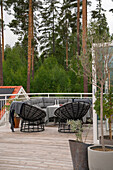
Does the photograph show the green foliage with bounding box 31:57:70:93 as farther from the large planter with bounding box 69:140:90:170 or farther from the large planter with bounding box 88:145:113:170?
the large planter with bounding box 88:145:113:170

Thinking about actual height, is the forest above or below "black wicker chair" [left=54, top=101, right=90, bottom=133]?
above

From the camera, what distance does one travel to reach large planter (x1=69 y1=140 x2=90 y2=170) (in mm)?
2957

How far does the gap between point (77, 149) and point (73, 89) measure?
13880mm

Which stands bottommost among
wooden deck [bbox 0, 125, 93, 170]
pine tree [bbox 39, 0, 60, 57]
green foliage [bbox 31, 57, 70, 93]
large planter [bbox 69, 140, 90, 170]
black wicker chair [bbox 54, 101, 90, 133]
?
wooden deck [bbox 0, 125, 93, 170]

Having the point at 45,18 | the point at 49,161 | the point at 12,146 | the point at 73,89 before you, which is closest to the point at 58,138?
the point at 12,146

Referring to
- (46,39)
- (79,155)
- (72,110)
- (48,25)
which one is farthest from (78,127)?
(46,39)

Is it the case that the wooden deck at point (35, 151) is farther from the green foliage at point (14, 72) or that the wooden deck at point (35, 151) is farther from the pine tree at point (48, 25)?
the pine tree at point (48, 25)

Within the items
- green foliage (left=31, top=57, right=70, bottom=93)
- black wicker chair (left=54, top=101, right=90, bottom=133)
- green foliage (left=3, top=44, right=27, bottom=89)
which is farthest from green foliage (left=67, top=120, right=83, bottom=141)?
green foliage (left=3, top=44, right=27, bottom=89)

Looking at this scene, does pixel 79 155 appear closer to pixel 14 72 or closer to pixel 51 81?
pixel 51 81

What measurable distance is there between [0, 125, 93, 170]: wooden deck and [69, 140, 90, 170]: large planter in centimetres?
42

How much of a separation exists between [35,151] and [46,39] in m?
17.5

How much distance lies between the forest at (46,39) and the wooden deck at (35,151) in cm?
820

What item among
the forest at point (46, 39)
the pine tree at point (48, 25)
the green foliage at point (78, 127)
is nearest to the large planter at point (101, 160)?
the green foliage at point (78, 127)

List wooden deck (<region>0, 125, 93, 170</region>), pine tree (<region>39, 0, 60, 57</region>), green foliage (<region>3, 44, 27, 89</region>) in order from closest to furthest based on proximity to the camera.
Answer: wooden deck (<region>0, 125, 93, 170</region>), green foliage (<region>3, 44, 27, 89</region>), pine tree (<region>39, 0, 60, 57</region>)
